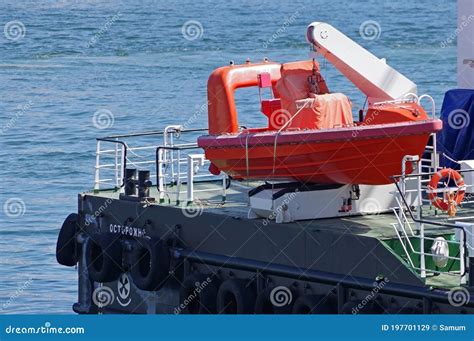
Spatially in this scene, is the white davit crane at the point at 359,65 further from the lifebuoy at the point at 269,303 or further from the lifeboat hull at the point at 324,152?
the lifebuoy at the point at 269,303

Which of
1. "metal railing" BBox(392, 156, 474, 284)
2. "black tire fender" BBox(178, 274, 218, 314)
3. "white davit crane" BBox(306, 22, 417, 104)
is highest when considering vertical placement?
"white davit crane" BBox(306, 22, 417, 104)

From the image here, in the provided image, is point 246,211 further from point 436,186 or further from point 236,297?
point 436,186

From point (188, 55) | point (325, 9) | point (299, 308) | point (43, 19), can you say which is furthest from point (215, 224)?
point (325, 9)

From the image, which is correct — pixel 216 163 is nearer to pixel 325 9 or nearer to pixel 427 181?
pixel 427 181

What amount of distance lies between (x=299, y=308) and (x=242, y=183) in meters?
4.64

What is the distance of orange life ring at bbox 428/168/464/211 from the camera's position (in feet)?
61.2

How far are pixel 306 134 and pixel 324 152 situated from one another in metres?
0.29

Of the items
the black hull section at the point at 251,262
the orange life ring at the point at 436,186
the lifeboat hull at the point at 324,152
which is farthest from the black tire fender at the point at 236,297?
the orange life ring at the point at 436,186

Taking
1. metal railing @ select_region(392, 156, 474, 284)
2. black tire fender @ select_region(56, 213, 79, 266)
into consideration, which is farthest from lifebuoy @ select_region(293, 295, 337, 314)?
black tire fender @ select_region(56, 213, 79, 266)

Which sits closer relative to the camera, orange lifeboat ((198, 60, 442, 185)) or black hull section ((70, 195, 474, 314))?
black hull section ((70, 195, 474, 314))

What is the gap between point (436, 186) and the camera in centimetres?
1864

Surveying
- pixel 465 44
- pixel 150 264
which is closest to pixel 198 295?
pixel 150 264

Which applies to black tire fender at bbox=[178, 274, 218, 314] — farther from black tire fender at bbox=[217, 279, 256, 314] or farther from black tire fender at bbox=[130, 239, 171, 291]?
black tire fender at bbox=[130, 239, 171, 291]
